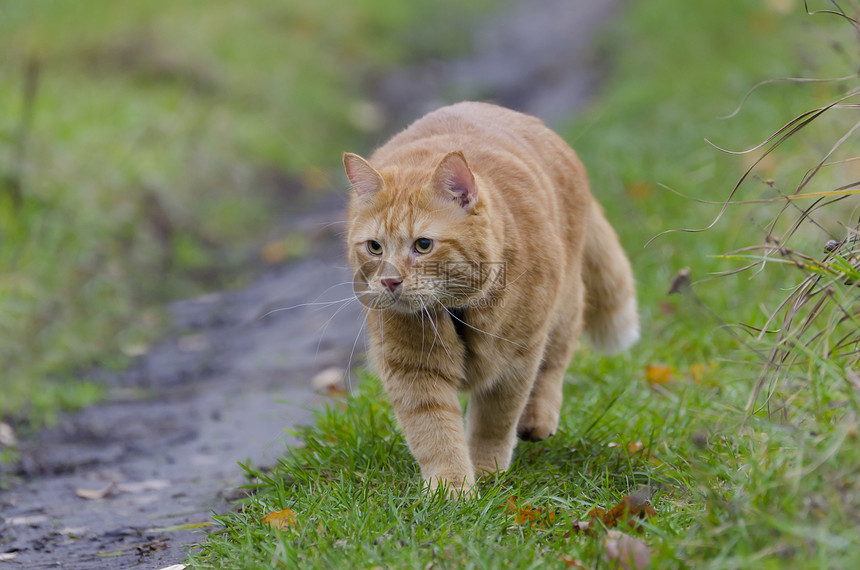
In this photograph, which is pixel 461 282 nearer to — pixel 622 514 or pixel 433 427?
pixel 433 427

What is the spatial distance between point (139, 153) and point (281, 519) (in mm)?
4762

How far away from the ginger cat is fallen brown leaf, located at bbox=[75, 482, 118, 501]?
1381 millimetres

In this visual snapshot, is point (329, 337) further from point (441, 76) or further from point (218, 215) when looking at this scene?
point (441, 76)

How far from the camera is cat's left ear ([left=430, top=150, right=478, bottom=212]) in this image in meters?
2.82

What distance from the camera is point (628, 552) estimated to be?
2287 mm

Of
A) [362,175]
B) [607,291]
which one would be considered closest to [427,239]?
[362,175]

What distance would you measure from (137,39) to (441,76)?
379cm

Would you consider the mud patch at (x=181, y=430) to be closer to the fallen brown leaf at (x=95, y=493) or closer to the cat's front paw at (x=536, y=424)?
the fallen brown leaf at (x=95, y=493)

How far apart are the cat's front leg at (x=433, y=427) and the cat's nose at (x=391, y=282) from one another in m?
0.38

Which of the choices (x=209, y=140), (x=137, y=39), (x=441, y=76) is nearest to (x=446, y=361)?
(x=209, y=140)

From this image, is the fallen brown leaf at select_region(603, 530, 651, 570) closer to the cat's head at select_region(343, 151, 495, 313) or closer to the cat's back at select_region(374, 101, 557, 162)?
the cat's head at select_region(343, 151, 495, 313)

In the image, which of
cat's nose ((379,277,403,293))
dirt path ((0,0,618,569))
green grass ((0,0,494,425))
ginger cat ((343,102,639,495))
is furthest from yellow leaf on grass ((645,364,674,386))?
green grass ((0,0,494,425))

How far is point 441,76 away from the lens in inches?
435

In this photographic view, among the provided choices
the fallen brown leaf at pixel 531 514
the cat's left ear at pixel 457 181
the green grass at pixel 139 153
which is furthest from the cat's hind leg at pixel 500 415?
the green grass at pixel 139 153
